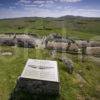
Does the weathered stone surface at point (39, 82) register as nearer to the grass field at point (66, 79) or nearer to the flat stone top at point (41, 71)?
the flat stone top at point (41, 71)

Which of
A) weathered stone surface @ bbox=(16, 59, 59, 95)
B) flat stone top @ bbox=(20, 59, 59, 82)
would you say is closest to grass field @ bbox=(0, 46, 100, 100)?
weathered stone surface @ bbox=(16, 59, 59, 95)

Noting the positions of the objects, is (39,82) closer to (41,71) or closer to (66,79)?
(41,71)

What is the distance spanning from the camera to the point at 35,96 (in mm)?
18641

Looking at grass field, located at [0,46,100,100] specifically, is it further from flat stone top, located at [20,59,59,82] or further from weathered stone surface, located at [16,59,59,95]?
flat stone top, located at [20,59,59,82]

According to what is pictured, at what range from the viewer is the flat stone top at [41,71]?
62.5 ft

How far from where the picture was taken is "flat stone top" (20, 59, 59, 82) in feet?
62.5

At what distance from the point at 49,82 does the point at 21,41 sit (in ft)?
83.1

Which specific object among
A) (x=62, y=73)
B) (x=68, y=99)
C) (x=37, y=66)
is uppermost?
(x=37, y=66)

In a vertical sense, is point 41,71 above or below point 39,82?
above

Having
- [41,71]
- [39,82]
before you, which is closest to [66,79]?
[41,71]

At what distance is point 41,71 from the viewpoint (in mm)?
20203

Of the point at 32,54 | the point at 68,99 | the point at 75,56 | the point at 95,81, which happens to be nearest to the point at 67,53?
the point at 75,56

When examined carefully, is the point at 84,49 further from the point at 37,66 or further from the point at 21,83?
the point at 21,83

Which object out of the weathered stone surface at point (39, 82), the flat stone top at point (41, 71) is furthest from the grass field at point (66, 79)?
the flat stone top at point (41, 71)
